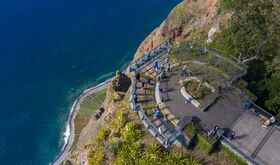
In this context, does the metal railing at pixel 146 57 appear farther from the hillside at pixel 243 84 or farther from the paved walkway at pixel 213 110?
the paved walkway at pixel 213 110

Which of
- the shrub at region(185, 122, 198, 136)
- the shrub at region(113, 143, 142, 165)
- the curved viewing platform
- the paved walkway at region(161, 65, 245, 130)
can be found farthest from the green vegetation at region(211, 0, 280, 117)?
the shrub at region(113, 143, 142, 165)

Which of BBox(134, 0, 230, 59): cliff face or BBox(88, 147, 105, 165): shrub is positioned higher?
BBox(134, 0, 230, 59): cliff face

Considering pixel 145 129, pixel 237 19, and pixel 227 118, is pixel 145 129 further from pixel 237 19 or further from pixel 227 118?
pixel 237 19

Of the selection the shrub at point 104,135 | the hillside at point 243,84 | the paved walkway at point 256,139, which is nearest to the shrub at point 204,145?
the hillside at point 243,84

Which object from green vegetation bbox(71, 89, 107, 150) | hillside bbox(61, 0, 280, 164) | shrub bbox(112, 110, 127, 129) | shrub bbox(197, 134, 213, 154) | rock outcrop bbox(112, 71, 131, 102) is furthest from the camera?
green vegetation bbox(71, 89, 107, 150)

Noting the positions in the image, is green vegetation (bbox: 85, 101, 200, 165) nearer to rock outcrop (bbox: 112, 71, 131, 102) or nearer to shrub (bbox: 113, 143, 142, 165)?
shrub (bbox: 113, 143, 142, 165)

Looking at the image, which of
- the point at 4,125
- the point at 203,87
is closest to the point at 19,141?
the point at 4,125
